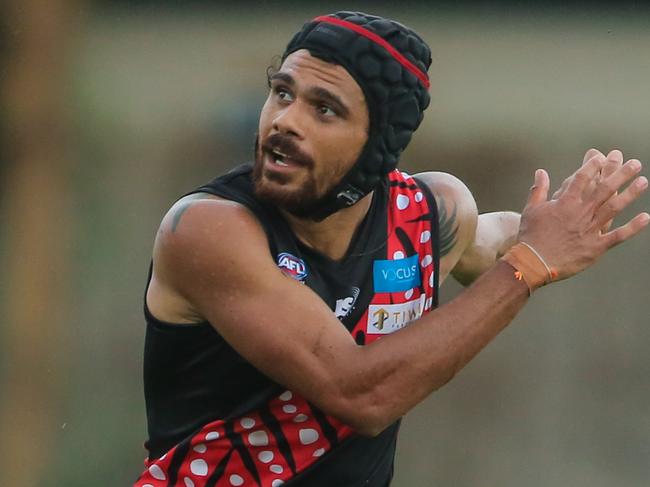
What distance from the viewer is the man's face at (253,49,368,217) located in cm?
316

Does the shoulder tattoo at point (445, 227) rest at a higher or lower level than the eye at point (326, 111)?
lower

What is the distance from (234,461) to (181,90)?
307 cm

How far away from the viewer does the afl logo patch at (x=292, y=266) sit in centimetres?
317

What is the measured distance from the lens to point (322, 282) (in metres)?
3.29

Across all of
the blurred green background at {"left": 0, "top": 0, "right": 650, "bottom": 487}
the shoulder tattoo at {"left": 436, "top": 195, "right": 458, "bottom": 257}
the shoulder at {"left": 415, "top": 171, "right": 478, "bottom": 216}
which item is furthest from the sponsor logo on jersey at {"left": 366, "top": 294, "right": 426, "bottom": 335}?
the blurred green background at {"left": 0, "top": 0, "right": 650, "bottom": 487}

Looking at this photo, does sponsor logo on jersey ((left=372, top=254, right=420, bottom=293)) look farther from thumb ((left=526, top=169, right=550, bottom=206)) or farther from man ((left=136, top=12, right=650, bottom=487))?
thumb ((left=526, top=169, right=550, bottom=206))

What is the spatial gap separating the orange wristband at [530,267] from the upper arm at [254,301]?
0.44 m

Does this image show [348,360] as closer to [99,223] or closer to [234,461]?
[234,461]

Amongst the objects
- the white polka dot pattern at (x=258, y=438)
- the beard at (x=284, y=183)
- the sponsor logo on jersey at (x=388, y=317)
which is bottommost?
the white polka dot pattern at (x=258, y=438)

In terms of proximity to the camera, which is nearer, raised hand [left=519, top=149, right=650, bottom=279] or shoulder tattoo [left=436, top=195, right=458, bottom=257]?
raised hand [left=519, top=149, right=650, bottom=279]

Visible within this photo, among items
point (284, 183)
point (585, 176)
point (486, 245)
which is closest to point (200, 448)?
point (284, 183)

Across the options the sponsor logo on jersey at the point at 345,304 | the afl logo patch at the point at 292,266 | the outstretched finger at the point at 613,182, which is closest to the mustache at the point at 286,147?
the afl logo patch at the point at 292,266

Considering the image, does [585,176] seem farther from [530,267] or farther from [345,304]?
[345,304]

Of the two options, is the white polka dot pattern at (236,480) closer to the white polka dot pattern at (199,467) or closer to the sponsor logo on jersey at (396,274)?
the white polka dot pattern at (199,467)
